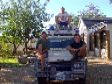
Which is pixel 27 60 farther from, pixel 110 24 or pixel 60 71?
pixel 60 71

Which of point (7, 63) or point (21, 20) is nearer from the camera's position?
point (7, 63)

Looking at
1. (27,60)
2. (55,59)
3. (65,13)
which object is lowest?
(27,60)

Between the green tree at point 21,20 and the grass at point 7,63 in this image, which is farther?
the green tree at point 21,20

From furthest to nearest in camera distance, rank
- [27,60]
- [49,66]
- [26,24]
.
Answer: [26,24] → [27,60] → [49,66]

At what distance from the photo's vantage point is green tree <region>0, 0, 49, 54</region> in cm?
4450

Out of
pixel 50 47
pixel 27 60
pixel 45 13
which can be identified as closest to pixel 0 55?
pixel 27 60

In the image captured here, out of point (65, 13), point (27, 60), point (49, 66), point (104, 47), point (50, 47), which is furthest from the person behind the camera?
point (104, 47)

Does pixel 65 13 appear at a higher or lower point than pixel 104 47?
higher

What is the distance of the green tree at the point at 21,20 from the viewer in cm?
4450

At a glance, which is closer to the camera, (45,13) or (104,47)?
(104,47)

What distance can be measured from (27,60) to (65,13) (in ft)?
39.4

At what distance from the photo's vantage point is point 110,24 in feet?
102

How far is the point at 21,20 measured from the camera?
44.5m

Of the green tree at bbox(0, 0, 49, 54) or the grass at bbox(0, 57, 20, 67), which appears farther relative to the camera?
the green tree at bbox(0, 0, 49, 54)
